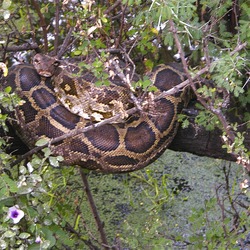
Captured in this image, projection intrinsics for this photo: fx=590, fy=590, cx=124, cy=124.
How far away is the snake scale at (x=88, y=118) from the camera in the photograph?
283 centimetres

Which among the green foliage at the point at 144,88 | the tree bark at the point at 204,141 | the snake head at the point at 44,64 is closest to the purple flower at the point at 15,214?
the green foliage at the point at 144,88

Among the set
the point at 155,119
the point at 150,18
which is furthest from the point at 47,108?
the point at 150,18

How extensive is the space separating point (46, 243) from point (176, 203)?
249 centimetres

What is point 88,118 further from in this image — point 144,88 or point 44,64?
point 144,88

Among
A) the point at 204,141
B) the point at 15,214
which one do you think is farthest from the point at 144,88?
the point at 204,141

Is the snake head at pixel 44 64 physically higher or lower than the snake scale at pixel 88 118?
higher

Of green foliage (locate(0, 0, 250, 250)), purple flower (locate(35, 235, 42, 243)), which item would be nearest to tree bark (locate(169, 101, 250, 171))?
green foliage (locate(0, 0, 250, 250))

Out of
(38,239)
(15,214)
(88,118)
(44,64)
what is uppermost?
(44,64)

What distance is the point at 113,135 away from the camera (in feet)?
9.39

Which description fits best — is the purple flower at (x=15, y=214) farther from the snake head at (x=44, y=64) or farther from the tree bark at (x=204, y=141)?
the tree bark at (x=204, y=141)

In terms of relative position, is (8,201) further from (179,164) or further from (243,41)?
(179,164)

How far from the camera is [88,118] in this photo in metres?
2.92

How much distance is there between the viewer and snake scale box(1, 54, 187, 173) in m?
2.83

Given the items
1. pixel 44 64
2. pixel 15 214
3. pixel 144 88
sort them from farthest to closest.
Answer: pixel 44 64 → pixel 144 88 → pixel 15 214
